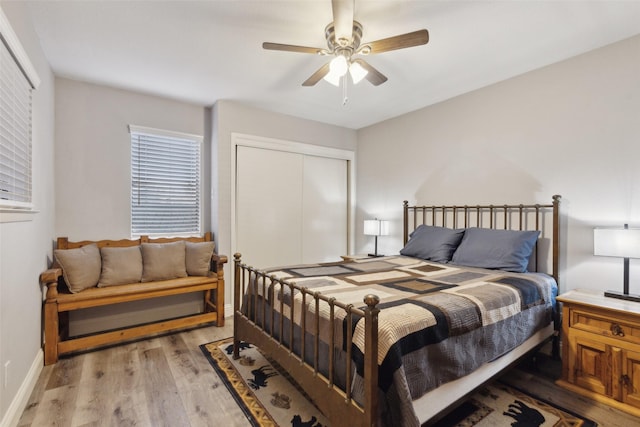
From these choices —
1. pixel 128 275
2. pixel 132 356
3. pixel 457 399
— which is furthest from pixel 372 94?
pixel 132 356

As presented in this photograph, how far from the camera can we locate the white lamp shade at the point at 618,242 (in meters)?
2.00

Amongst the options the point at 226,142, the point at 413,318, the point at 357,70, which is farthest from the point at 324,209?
the point at 413,318

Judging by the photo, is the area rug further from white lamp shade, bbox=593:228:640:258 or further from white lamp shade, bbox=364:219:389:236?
white lamp shade, bbox=364:219:389:236

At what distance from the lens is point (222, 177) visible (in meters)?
3.58

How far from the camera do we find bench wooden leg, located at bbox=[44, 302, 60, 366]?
7.86ft

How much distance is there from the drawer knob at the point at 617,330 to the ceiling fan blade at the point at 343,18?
2.49m

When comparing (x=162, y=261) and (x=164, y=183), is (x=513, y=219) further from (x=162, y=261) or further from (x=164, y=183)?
(x=164, y=183)

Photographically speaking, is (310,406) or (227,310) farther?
(227,310)

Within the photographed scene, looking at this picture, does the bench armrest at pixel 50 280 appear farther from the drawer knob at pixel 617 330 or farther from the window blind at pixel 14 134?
the drawer knob at pixel 617 330

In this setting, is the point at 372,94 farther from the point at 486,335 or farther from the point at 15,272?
the point at 15,272

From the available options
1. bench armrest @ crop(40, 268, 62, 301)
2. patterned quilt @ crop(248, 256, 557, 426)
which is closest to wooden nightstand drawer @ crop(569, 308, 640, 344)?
patterned quilt @ crop(248, 256, 557, 426)

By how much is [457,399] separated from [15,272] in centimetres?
263

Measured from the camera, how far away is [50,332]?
2416 millimetres

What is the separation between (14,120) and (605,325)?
12.9 feet
